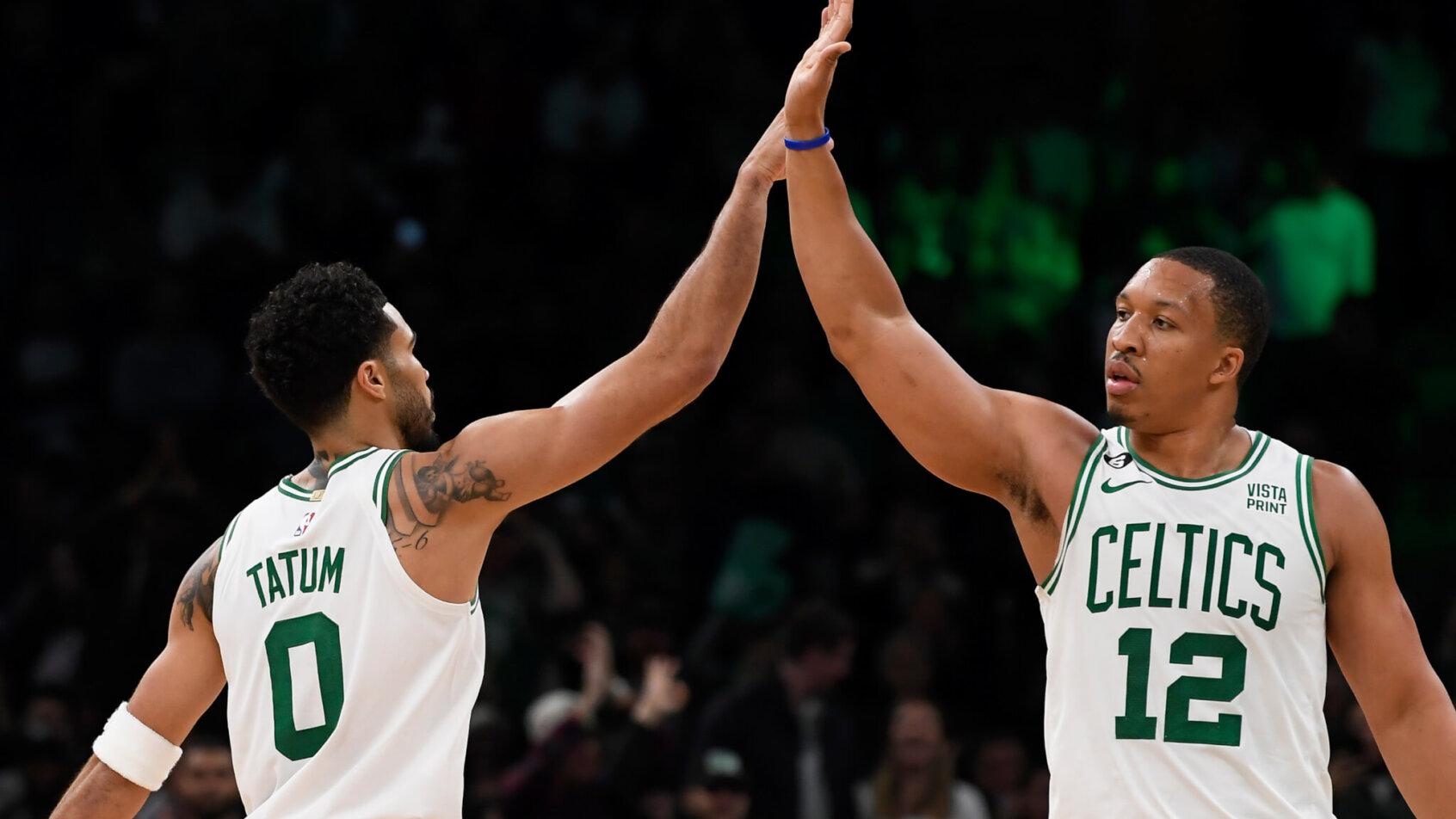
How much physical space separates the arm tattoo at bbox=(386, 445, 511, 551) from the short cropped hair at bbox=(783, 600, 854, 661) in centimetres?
487

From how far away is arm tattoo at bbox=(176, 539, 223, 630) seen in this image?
14.7 ft

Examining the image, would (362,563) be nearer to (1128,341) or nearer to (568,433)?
(568,433)

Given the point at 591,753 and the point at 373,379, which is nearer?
the point at 373,379

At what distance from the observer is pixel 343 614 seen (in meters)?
4.20

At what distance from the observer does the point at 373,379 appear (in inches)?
176

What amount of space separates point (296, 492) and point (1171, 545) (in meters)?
2.17

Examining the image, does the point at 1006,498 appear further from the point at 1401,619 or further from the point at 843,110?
the point at 843,110

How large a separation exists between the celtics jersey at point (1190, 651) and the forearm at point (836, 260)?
2.28 feet

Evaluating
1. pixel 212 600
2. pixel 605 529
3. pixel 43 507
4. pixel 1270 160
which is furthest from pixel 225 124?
pixel 212 600

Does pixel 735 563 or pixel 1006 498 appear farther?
pixel 735 563

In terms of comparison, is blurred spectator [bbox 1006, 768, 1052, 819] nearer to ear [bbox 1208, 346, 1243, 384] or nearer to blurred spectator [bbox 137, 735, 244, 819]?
blurred spectator [bbox 137, 735, 244, 819]

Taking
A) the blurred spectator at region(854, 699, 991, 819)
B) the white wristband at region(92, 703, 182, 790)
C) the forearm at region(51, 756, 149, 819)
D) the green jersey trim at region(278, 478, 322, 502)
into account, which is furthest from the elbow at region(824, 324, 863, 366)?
the blurred spectator at region(854, 699, 991, 819)

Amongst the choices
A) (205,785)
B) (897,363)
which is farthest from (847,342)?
(205,785)

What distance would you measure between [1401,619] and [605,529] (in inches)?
260
